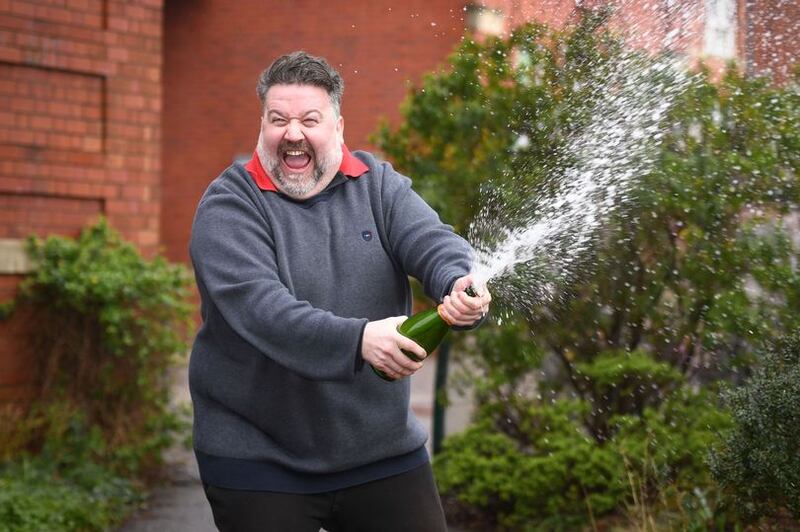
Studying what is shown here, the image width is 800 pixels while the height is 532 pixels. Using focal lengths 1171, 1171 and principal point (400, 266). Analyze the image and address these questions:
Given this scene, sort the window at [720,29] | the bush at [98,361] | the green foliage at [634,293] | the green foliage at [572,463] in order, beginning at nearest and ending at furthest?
1. the green foliage at [634,293]
2. the window at [720,29]
3. the green foliage at [572,463]
4. the bush at [98,361]

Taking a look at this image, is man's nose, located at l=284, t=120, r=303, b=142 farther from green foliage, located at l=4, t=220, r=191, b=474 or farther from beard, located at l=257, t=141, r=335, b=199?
green foliage, located at l=4, t=220, r=191, b=474

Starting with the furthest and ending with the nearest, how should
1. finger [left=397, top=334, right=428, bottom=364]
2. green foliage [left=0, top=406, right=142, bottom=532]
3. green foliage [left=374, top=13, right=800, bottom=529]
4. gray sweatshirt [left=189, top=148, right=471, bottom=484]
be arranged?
green foliage [left=0, top=406, right=142, bottom=532]
green foliage [left=374, top=13, right=800, bottom=529]
gray sweatshirt [left=189, top=148, right=471, bottom=484]
finger [left=397, top=334, right=428, bottom=364]

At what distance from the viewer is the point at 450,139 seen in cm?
720

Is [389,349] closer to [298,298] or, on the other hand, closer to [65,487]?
[298,298]

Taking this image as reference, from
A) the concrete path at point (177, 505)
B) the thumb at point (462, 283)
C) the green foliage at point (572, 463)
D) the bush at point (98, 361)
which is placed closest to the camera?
the thumb at point (462, 283)

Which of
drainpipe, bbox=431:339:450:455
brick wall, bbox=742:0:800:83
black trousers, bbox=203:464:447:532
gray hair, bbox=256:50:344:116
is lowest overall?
black trousers, bbox=203:464:447:532

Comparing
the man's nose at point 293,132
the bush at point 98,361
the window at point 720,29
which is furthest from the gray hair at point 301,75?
the bush at point 98,361

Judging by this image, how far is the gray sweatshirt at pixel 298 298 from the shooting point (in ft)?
9.80

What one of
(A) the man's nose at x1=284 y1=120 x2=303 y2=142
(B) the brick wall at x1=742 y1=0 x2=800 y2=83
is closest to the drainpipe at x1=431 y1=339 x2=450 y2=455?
(B) the brick wall at x1=742 y1=0 x2=800 y2=83

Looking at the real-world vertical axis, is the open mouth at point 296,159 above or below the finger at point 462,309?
above

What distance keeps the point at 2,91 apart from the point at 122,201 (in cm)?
103

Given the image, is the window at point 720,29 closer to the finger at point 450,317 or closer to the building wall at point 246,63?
the finger at point 450,317

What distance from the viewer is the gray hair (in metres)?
3.09

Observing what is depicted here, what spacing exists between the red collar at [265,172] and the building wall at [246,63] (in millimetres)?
11540
